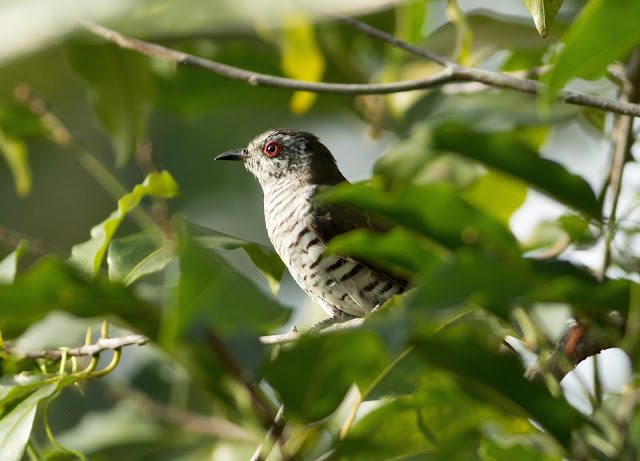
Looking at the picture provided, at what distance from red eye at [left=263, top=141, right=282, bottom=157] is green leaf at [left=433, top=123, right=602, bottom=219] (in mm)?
3846

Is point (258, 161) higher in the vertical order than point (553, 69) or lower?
lower

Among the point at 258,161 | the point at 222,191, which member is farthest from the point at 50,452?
the point at 222,191

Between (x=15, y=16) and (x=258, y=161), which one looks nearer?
(x=15, y=16)

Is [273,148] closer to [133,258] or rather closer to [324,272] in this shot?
[324,272]

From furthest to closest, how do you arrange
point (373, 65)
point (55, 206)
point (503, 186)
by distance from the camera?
point (55, 206), point (373, 65), point (503, 186)

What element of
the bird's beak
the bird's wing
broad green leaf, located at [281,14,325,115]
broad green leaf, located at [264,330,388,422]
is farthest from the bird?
broad green leaf, located at [264,330,388,422]

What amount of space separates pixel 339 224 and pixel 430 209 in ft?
9.22

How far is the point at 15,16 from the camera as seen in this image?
38.6 inches

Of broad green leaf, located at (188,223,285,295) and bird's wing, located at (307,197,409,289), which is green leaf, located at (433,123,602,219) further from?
bird's wing, located at (307,197,409,289)

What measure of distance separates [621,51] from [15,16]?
90 centimetres

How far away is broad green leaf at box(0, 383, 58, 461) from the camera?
213 cm

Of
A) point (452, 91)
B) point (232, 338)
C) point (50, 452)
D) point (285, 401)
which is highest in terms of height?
point (452, 91)

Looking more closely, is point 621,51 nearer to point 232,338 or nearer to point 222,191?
point 232,338

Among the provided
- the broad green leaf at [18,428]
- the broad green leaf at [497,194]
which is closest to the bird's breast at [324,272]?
the broad green leaf at [497,194]
